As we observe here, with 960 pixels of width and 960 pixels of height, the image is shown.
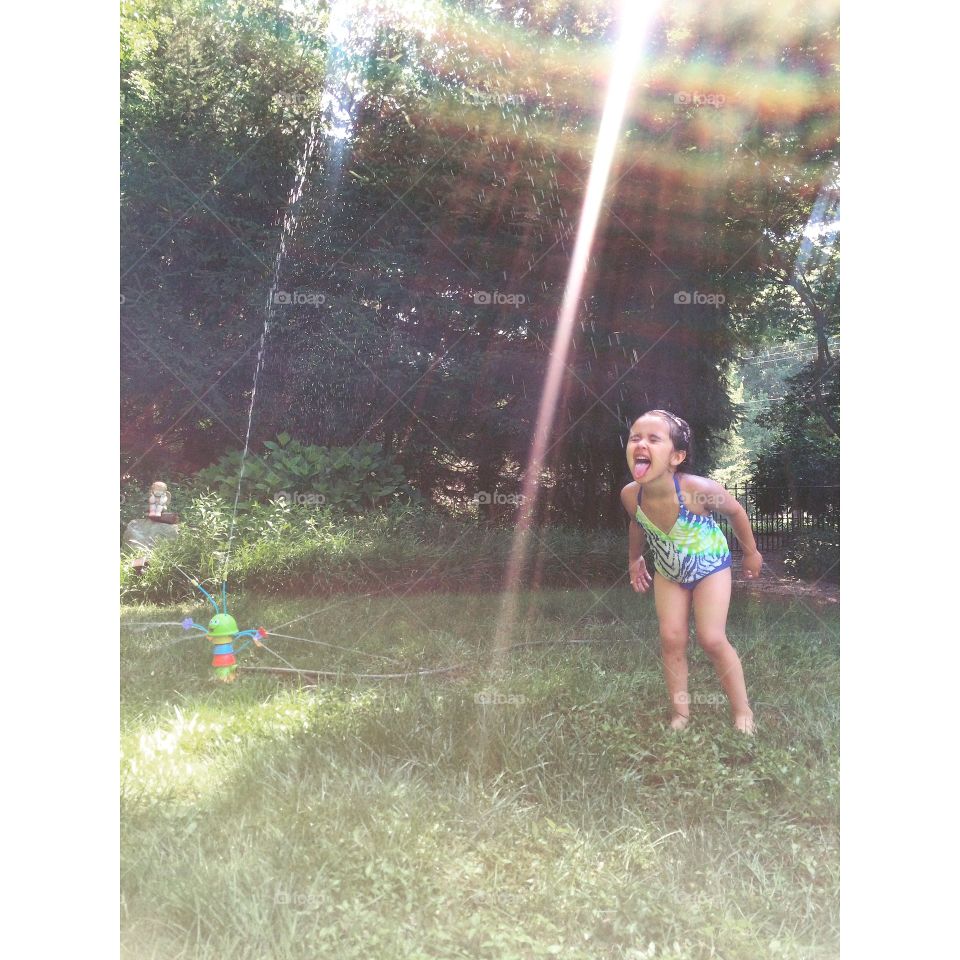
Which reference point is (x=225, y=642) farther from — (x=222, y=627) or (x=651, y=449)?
(x=651, y=449)

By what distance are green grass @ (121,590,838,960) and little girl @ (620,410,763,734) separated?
20 cm

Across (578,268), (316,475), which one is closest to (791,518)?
(578,268)

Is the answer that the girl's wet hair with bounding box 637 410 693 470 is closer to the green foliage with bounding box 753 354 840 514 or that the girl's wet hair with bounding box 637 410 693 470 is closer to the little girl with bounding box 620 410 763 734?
the little girl with bounding box 620 410 763 734

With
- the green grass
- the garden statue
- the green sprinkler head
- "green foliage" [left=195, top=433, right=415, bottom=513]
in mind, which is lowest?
the green grass

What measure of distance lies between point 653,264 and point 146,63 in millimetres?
2973

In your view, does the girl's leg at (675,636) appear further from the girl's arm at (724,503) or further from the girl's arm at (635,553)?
the girl's arm at (724,503)

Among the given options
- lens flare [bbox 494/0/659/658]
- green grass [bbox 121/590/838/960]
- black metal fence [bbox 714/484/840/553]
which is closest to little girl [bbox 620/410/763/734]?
green grass [bbox 121/590/838/960]

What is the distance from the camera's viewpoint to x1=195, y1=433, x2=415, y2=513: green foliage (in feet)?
14.4

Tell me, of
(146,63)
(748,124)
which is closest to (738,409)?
(748,124)

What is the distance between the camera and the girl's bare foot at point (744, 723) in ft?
7.49
